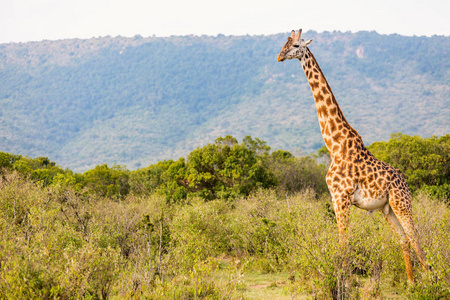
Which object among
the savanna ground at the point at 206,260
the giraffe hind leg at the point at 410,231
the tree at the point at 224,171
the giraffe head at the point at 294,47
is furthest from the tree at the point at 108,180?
the giraffe hind leg at the point at 410,231

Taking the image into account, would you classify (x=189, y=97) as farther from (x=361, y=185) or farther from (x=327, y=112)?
(x=361, y=185)

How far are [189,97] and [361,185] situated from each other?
534 ft

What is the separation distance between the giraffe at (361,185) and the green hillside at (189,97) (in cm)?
9515

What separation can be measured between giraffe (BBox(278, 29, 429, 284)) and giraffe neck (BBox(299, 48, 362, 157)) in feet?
0.07

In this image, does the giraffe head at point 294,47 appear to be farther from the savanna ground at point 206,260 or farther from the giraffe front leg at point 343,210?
the savanna ground at point 206,260

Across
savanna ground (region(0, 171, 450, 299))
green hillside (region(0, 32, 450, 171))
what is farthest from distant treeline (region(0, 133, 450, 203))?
green hillside (region(0, 32, 450, 171))

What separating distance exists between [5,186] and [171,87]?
16483 cm

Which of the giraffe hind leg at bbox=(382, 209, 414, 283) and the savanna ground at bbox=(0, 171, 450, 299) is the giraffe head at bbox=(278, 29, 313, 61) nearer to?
the savanna ground at bbox=(0, 171, 450, 299)

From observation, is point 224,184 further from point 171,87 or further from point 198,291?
point 171,87

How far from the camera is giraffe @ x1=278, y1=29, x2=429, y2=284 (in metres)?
8.44

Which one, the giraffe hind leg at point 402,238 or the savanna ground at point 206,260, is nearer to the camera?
the savanna ground at point 206,260

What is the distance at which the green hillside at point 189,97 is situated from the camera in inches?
4788

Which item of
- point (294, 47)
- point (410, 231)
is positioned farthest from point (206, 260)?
point (294, 47)

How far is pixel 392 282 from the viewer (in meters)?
Result: 10.1
